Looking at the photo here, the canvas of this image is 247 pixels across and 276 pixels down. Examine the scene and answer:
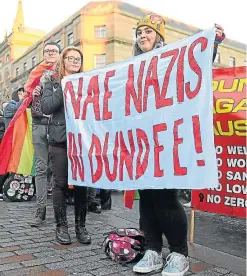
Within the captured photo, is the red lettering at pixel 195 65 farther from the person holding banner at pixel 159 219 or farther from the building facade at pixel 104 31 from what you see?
the building facade at pixel 104 31

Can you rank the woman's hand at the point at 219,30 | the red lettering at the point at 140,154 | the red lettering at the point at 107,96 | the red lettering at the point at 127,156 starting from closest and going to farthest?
the woman's hand at the point at 219,30 → the red lettering at the point at 140,154 → the red lettering at the point at 127,156 → the red lettering at the point at 107,96

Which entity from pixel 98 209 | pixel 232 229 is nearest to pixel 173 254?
pixel 232 229

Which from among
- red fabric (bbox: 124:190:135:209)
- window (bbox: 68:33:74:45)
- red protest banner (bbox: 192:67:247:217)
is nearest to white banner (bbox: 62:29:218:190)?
red fabric (bbox: 124:190:135:209)

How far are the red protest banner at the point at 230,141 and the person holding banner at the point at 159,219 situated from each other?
2.87 ft

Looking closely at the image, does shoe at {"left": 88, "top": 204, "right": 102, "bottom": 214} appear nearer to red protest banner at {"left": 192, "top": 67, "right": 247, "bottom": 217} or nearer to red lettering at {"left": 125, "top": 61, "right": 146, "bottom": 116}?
red protest banner at {"left": 192, "top": 67, "right": 247, "bottom": 217}

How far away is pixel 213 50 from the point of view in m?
2.54

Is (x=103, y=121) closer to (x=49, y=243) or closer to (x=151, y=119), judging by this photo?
(x=151, y=119)

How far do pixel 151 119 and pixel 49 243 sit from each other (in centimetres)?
159

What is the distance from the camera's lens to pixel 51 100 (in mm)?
3475

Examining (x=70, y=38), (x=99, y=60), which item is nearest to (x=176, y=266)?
(x=99, y=60)

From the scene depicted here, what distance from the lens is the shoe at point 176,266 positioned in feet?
8.61

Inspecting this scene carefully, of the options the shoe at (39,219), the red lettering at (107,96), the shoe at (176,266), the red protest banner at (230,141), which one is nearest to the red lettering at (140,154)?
the red lettering at (107,96)

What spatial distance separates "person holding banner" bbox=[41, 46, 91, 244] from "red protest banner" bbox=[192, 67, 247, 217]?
120 centimetres

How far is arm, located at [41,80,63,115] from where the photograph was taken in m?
3.48
